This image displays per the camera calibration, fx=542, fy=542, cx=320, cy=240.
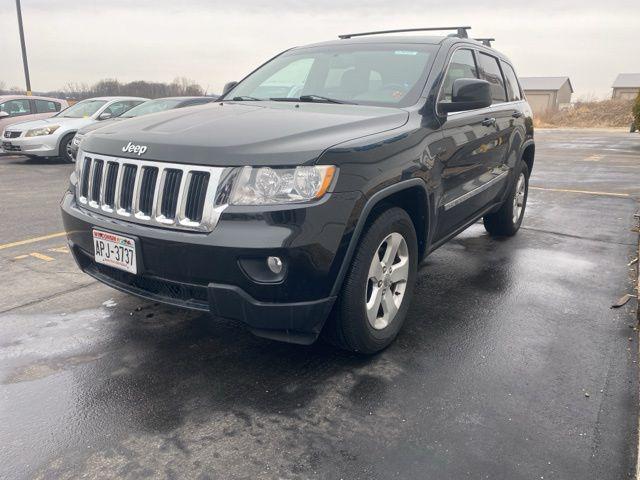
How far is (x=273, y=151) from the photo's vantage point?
253 centimetres

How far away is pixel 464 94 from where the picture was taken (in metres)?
3.42

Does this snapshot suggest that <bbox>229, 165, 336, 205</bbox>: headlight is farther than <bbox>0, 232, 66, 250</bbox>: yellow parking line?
No

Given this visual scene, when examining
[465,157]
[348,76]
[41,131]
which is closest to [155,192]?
[348,76]

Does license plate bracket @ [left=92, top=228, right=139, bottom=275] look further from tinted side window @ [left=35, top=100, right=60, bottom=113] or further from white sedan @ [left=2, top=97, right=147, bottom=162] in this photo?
tinted side window @ [left=35, top=100, right=60, bottom=113]

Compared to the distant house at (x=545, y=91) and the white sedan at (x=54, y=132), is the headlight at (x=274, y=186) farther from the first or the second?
the distant house at (x=545, y=91)

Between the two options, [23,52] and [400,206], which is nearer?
[400,206]

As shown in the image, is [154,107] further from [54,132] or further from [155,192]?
[155,192]

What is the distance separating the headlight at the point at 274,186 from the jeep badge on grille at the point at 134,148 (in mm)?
598

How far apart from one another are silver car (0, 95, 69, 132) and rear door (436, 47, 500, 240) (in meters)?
12.9

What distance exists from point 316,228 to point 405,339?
49.6 inches

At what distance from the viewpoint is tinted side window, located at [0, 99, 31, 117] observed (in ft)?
46.0

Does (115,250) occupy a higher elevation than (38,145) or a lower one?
higher

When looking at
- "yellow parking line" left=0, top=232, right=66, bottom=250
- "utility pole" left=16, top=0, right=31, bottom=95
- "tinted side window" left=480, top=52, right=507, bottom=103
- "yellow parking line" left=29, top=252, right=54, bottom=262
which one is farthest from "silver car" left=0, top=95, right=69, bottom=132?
"tinted side window" left=480, top=52, right=507, bottom=103

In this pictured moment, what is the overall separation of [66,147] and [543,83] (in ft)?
247
